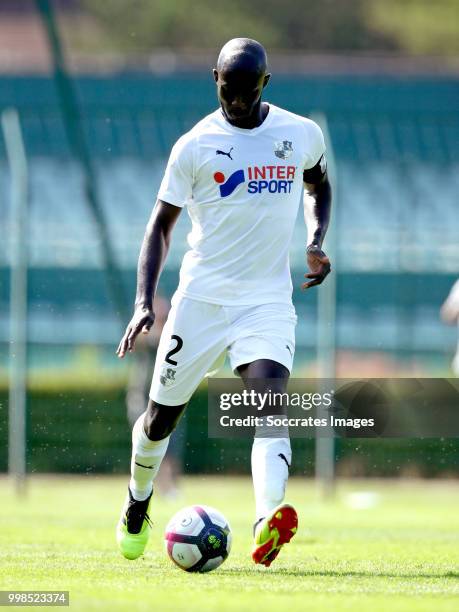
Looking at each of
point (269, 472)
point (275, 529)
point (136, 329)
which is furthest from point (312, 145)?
point (275, 529)

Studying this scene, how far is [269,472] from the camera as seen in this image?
652 centimetres

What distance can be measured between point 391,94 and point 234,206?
19695 mm

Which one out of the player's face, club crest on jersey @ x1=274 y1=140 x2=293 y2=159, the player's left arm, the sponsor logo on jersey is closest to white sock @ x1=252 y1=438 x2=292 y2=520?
the player's left arm

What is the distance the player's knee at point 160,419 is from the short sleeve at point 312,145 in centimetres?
144

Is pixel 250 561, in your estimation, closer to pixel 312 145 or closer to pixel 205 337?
pixel 205 337

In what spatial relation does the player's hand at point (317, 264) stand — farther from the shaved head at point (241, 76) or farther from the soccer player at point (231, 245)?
the shaved head at point (241, 76)

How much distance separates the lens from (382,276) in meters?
15.0

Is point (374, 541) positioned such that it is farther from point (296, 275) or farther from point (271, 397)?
point (296, 275)

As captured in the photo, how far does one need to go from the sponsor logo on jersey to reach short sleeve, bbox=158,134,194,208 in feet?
0.50

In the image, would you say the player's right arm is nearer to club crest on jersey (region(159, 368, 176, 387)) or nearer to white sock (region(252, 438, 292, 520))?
club crest on jersey (region(159, 368, 176, 387))

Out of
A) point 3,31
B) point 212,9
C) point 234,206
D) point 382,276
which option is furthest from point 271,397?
point 3,31

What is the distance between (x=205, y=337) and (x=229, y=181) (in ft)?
2.61

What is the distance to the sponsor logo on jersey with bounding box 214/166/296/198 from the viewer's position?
6938 mm

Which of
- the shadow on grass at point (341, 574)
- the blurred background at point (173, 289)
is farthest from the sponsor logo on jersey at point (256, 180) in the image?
the blurred background at point (173, 289)
